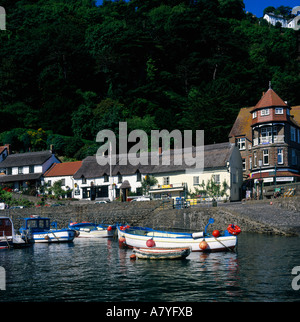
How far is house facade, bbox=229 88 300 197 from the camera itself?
63625mm

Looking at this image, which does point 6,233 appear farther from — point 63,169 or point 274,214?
point 63,169

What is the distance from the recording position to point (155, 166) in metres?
70.2

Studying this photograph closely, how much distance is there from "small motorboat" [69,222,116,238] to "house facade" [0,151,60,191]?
94.6 ft

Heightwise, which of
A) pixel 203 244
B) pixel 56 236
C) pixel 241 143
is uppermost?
pixel 241 143

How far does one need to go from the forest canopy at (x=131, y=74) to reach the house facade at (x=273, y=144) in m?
15.5

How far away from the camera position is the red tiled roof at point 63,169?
256 ft

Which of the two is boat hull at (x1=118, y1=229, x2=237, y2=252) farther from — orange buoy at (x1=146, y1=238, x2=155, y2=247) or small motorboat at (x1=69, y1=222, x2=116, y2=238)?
small motorboat at (x1=69, y1=222, x2=116, y2=238)

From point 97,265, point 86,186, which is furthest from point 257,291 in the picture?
point 86,186

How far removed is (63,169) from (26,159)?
9305 millimetres

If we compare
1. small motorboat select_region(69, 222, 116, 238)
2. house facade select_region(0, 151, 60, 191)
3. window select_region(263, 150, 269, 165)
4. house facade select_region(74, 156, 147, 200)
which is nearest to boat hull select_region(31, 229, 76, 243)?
small motorboat select_region(69, 222, 116, 238)

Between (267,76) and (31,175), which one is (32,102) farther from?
(267,76)

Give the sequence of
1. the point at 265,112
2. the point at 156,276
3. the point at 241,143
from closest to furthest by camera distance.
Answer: the point at 156,276, the point at 265,112, the point at 241,143

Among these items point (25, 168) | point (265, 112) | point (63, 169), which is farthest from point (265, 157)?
point (25, 168)
